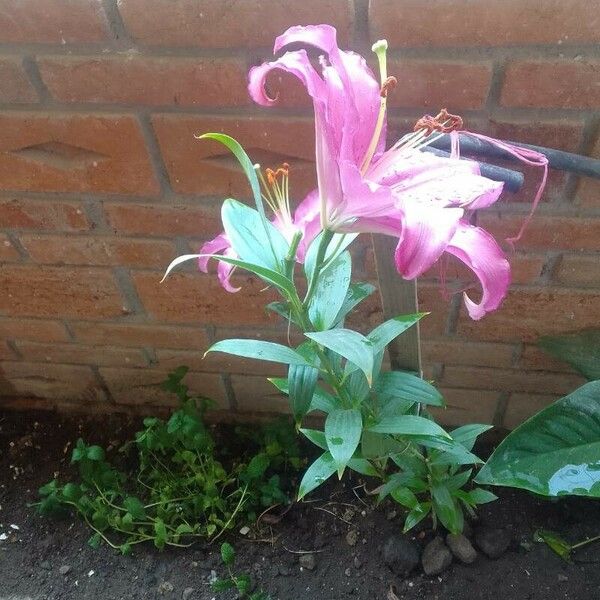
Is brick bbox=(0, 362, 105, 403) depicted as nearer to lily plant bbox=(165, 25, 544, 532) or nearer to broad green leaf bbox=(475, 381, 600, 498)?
lily plant bbox=(165, 25, 544, 532)

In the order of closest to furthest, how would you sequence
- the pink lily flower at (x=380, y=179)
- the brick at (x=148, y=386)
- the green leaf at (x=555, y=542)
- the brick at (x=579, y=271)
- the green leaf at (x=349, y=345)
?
the pink lily flower at (x=380, y=179) → the green leaf at (x=349, y=345) → the brick at (x=579, y=271) → the green leaf at (x=555, y=542) → the brick at (x=148, y=386)

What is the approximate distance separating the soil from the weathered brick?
0.96ft

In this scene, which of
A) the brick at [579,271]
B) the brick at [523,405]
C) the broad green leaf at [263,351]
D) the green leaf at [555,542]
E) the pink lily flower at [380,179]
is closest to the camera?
the pink lily flower at [380,179]

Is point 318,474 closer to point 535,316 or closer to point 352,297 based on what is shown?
point 352,297

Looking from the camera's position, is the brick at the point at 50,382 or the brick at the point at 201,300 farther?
the brick at the point at 50,382

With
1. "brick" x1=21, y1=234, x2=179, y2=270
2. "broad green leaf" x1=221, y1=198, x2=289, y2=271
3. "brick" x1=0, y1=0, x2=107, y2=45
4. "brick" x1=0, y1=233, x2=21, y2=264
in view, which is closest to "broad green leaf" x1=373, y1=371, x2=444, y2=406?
"broad green leaf" x1=221, y1=198, x2=289, y2=271

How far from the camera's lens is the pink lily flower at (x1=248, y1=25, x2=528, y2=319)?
0.44 metres

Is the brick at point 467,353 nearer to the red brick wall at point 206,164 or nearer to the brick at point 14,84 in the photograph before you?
the red brick wall at point 206,164

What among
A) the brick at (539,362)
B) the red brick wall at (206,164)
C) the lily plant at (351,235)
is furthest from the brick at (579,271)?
the lily plant at (351,235)

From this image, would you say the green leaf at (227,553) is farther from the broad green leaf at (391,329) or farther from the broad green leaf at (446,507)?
the broad green leaf at (391,329)

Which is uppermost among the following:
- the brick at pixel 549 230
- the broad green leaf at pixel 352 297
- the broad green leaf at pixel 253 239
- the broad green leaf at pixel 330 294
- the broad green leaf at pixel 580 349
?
the broad green leaf at pixel 253 239

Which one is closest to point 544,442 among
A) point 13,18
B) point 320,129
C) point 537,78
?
point 537,78

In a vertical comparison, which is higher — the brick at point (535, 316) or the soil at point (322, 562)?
the brick at point (535, 316)

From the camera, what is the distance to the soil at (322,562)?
102cm
